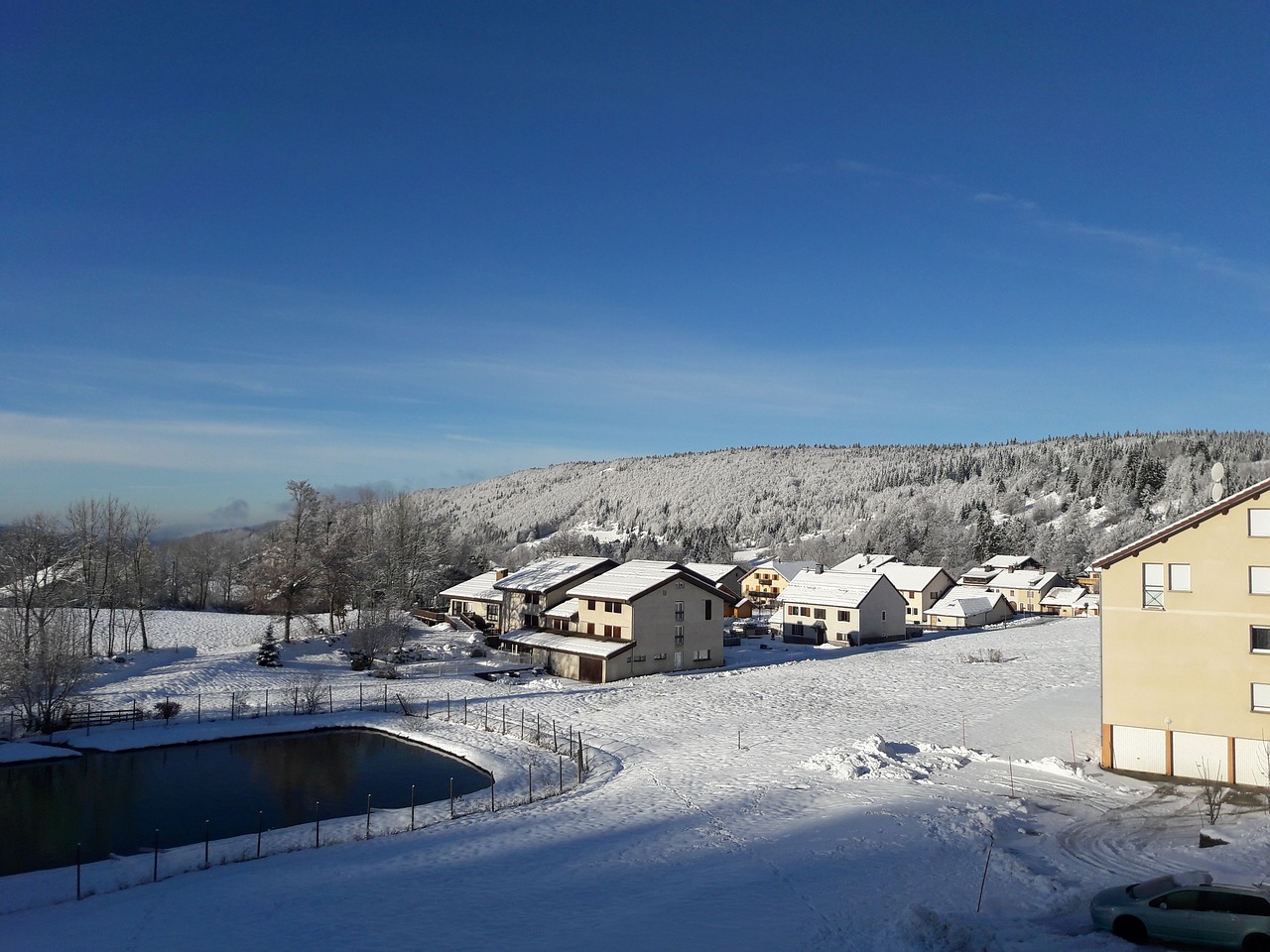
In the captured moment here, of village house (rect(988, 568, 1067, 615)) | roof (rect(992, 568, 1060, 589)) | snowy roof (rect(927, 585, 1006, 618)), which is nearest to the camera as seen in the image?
snowy roof (rect(927, 585, 1006, 618))

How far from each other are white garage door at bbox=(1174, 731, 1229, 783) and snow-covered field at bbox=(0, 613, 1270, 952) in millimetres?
858

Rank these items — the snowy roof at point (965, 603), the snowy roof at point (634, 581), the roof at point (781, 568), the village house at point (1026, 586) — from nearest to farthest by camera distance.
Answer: the snowy roof at point (634, 581)
the snowy roof at point (965, 603)
the village house at point (1026, 586)
the roof at point (781, 568)

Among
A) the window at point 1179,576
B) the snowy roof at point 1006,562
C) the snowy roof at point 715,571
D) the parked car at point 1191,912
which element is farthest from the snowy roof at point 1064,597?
the parked car at point 1191,912

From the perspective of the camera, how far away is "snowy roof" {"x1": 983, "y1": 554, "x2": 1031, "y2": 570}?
12338 cm

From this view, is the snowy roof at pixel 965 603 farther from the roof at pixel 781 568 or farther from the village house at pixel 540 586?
the village house at pixel 540 586

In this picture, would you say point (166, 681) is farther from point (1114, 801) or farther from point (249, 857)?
point (1114, 801)

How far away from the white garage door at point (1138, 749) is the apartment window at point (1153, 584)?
14.3 ft

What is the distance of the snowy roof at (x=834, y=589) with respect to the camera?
71.2 metres

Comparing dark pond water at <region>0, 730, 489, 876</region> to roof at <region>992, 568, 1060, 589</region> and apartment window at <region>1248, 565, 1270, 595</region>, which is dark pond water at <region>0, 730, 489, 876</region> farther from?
roof at <region>992, 568, 1060, 589</region>

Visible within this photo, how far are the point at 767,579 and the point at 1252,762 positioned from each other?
335ft

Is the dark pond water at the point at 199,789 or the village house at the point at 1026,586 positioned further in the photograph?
the village house at the point at 1026,586

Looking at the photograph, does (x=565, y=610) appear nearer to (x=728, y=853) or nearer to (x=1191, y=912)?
(x=728, y=853)

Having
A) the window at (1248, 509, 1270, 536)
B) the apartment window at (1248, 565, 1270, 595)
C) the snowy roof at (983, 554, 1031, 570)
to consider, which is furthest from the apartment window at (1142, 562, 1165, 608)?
the snowy roof at (983, 554, 1031, 570)

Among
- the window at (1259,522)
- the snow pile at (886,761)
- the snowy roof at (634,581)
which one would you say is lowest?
the snow pile at (886,761)
